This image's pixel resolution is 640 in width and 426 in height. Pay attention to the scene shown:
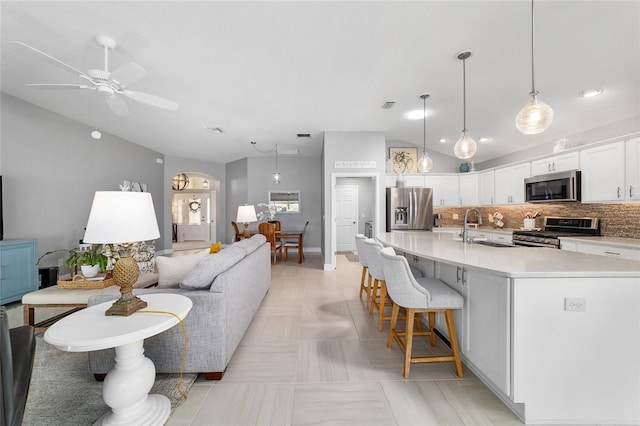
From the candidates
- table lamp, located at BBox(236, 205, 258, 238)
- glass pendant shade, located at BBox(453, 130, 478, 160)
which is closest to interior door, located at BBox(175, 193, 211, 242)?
table lamp, located at BBox(236, 205, 258, 238)

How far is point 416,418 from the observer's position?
1491mm

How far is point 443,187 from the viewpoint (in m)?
5.71

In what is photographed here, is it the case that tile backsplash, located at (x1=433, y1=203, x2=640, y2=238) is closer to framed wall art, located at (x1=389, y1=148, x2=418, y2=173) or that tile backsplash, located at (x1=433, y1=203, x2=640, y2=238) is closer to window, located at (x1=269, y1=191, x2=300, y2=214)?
framed wall art, located at (x1=389, y1=148, x2=418, y2=173)

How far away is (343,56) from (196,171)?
6.46 meters

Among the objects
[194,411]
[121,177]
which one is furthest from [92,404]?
[121,177]

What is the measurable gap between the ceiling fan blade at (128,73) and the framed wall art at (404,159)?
484cm

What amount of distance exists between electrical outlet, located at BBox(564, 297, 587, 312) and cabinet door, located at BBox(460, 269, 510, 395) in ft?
1.06

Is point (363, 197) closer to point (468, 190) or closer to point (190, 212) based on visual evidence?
point (468, 190)

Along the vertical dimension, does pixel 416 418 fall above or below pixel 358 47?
below

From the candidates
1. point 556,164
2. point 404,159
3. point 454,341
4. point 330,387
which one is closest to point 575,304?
point 454,341

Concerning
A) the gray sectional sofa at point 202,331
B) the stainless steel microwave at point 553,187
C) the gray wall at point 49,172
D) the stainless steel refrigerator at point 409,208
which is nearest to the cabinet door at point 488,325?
the gray sectional sofa at point 202,331

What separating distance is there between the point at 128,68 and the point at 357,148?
3.90 meters

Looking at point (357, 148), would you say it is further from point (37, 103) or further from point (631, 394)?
point (37, 103)

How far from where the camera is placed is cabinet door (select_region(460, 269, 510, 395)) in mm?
1479
